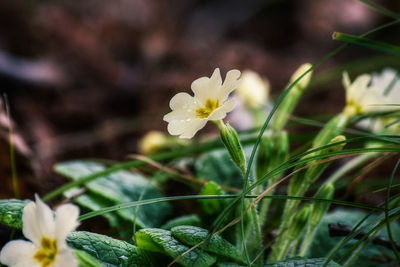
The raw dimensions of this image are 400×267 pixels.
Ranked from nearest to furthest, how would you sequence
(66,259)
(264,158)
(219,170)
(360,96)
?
(66,259), (264,158), (360,96), (219,170)

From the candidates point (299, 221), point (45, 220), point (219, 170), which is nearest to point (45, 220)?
point (45, 220)

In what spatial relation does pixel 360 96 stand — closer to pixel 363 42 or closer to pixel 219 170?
pixel 363 42

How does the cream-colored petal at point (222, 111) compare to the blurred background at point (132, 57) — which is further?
the blurred background at point (132, 57)

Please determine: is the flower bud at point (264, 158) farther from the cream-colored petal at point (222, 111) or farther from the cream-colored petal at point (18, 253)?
the cream-colored petal at point (18, 253)

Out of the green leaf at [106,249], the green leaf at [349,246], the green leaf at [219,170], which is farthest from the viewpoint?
the green leaf at [219,170]

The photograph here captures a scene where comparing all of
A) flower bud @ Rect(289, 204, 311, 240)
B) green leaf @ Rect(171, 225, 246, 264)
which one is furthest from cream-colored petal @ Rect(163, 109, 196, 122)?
flower bud @ Rect(289, 204, 311, 240)

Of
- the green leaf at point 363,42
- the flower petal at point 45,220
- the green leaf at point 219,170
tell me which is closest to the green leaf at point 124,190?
the green leaf at point 219,170
